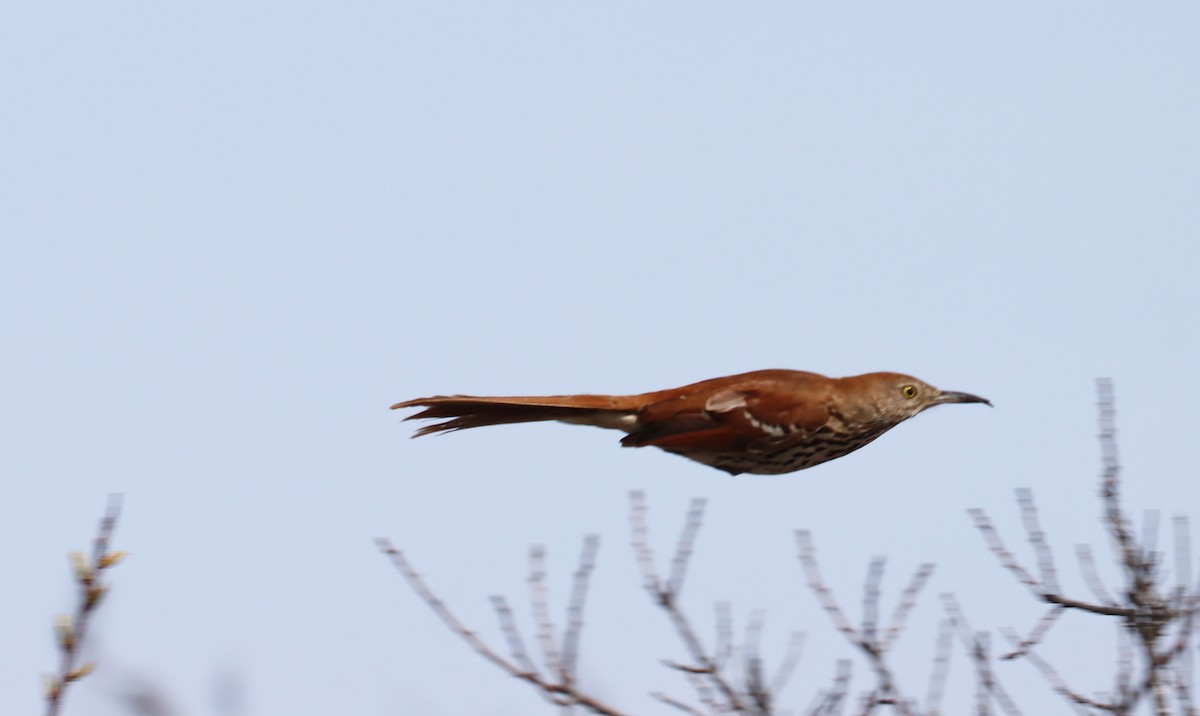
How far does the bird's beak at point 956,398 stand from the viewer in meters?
6.69

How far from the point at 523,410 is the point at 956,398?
192 centimetres

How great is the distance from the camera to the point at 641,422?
243 inches

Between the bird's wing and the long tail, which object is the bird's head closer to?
the bird's wing

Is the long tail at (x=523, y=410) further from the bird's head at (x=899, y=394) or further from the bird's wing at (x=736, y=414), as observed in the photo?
the bird's head at (x=899, y=394)

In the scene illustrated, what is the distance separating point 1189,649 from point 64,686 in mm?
3025

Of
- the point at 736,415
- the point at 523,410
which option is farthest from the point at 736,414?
the point at 523,410

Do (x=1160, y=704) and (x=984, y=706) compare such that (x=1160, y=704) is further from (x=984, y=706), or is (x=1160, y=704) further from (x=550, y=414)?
(x=550, y=414)

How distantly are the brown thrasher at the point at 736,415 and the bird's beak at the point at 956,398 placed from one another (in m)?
0.41

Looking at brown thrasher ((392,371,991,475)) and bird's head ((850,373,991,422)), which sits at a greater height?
bird's head ((850,373,991,422))

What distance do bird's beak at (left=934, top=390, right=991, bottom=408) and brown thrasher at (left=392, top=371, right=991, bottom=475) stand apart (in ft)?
1.34

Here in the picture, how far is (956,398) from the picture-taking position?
22.2 ft

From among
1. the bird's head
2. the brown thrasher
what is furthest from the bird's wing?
the bird's head

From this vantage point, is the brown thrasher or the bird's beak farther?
the bird's beak

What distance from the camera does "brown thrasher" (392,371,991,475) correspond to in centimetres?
592
